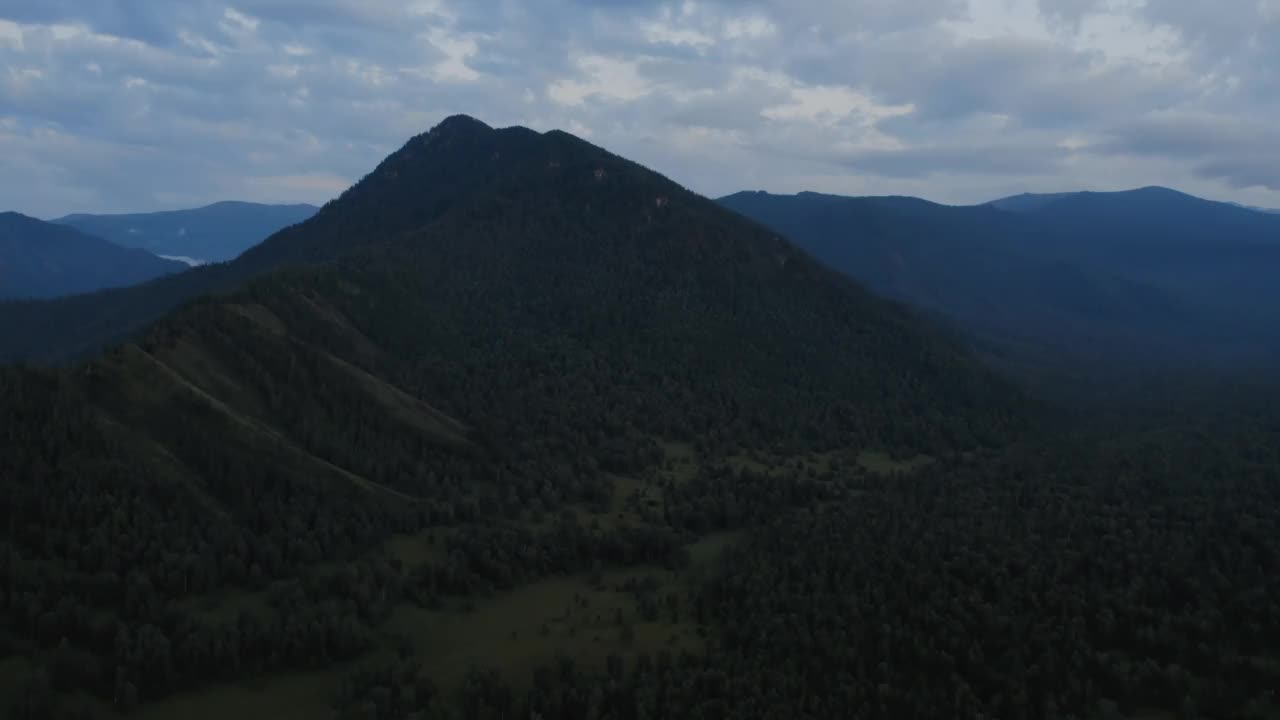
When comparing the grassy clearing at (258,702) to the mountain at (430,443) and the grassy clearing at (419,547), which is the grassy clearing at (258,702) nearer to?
the mountain at (430,443)

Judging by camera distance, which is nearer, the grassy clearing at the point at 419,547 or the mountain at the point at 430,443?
the mountain at the point at 430,443

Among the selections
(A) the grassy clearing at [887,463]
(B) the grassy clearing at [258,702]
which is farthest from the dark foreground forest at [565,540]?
(A) the grassy clearing at [887,463]

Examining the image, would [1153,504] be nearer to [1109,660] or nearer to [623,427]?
[1109,660]

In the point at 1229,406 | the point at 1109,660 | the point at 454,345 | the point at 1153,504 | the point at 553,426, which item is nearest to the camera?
A: the point at 1109,660

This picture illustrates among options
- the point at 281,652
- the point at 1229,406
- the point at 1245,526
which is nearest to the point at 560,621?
the point at 281,652

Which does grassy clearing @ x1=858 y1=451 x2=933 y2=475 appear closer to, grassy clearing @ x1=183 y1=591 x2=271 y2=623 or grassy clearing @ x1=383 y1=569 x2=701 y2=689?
grassy clearing @ x1=383 y1=569 x2=701 y2=689

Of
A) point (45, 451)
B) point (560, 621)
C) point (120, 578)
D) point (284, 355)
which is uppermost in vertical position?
point (284, 355)
